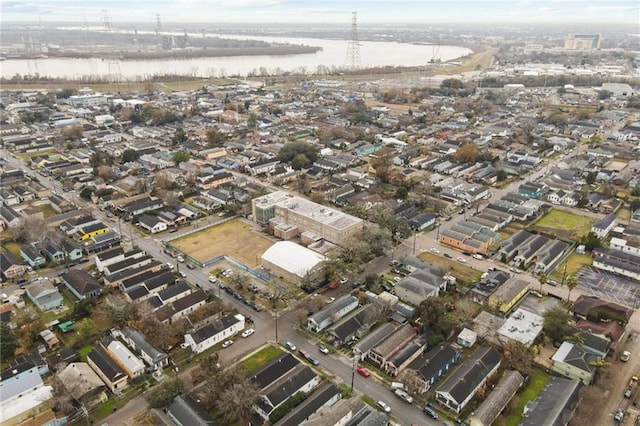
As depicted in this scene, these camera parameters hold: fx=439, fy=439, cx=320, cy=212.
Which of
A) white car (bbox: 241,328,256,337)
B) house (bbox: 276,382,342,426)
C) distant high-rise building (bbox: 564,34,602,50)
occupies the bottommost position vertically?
white car (bbox: 241,328,256,337)

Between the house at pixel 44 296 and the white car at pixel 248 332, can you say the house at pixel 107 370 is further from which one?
the house at pixel 44 296

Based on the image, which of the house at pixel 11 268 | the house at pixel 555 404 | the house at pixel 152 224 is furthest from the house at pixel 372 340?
the house at pixel 11 268

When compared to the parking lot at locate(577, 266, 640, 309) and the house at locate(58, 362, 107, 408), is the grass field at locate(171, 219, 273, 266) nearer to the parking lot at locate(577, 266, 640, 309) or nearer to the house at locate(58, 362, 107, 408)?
the house at locate(58, 362, 107, 408)

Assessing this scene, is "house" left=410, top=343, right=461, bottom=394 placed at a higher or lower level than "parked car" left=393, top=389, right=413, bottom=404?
higher

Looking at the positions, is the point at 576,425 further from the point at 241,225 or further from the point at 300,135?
the point at 300,135

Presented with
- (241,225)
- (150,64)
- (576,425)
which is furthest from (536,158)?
(150,64)

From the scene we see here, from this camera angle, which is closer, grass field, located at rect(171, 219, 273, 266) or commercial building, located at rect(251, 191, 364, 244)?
grass field, located at rect(171, 219, 273, 266)

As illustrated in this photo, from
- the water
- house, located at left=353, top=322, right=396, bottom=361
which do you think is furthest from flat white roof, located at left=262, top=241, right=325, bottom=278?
the water

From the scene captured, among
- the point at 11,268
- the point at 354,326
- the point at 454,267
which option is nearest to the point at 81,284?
the point at 11,268
